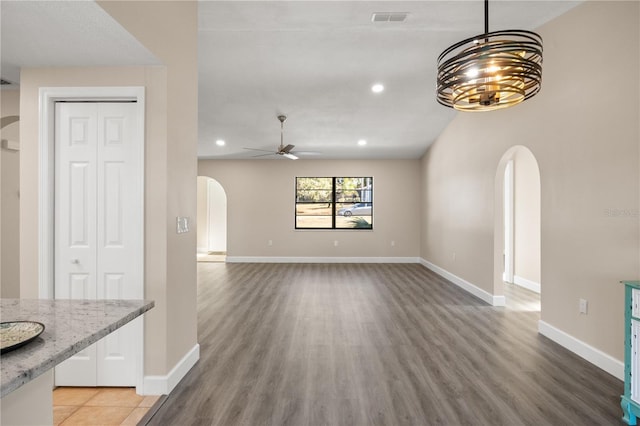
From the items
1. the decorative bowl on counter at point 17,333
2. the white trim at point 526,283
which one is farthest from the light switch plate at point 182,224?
the white trim at point 526,283

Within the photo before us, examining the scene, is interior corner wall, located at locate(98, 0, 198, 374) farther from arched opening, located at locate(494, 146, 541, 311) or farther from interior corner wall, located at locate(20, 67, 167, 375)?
arched opening, located at locate(494, 146, 541, 311)

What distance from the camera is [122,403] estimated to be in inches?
91.1

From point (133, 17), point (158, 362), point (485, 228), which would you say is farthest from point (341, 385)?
point (485, 228)

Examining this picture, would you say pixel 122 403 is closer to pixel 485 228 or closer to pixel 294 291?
pixel 294 291

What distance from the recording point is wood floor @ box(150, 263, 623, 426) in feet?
7.24

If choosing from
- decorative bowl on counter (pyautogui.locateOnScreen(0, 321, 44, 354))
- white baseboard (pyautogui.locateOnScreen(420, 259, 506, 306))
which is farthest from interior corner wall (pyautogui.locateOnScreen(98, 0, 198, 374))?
Answer: white baseboard (pyautogui.locateOnScreen(420, 259, 506, 306))

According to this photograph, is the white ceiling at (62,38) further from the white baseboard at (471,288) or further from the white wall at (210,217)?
the white wall at (210,217)

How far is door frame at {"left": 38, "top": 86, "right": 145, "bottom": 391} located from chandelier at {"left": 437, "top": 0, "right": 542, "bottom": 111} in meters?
2.15

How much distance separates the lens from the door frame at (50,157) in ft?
7.90

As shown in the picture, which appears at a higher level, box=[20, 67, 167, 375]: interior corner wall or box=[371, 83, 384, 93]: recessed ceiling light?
box=[371, 83, 384, 93]: recessed ceiling light

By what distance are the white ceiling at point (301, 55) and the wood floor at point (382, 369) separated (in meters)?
2.46

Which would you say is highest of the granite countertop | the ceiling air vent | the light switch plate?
the ceiling air vent

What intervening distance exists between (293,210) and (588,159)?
6.51 metres

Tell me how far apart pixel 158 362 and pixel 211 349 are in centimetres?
86
